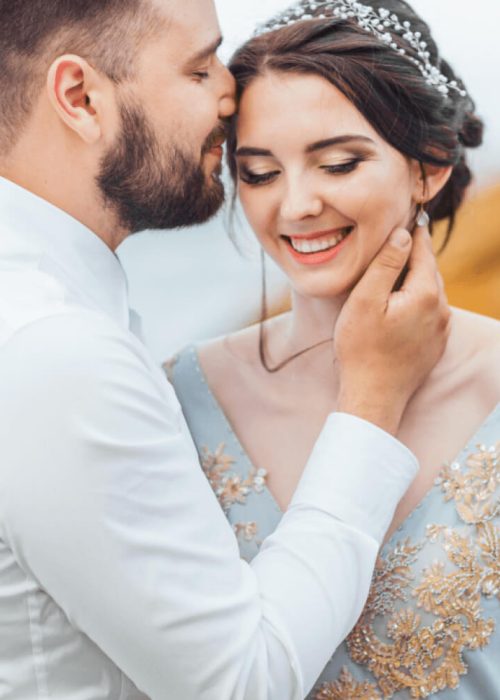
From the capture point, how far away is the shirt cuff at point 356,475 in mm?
1325

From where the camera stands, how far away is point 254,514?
5.53 feet

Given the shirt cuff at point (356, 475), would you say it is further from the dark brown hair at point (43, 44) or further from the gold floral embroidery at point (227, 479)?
the dark brown hair at point (43, 44)

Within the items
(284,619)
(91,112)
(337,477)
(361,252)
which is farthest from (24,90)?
(284,619)

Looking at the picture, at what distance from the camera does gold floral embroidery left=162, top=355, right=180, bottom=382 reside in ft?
6.14

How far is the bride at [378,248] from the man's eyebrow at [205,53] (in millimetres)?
109

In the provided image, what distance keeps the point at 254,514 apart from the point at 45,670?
0.54 m

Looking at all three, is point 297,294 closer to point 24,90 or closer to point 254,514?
point 254,514

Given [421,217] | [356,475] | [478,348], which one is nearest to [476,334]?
[478,348]

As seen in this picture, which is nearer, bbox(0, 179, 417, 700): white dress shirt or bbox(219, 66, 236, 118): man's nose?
bbox(0, 179, 417, 700): white dress shirt

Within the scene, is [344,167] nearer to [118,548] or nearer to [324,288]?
[324,288]

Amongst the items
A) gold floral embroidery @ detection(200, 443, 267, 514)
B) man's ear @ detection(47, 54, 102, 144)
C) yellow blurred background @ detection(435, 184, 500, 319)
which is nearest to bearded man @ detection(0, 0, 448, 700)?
man's ear @ detection(47, 54, 102, 144)

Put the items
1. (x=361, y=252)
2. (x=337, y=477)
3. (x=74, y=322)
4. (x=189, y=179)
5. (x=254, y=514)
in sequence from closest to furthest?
(x=74, y=322) → (x=337, y=477) → (x=189, y=179) → (x=361, y=252) → (x=254, y=514)

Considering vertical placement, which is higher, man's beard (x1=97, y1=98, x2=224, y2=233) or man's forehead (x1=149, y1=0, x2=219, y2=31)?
man's forehead (x1=149, y1=0, x2=219, y2=31)

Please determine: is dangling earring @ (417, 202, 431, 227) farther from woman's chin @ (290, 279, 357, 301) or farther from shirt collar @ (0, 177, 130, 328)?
shirt collar @ (0, 177, 130, 328)
